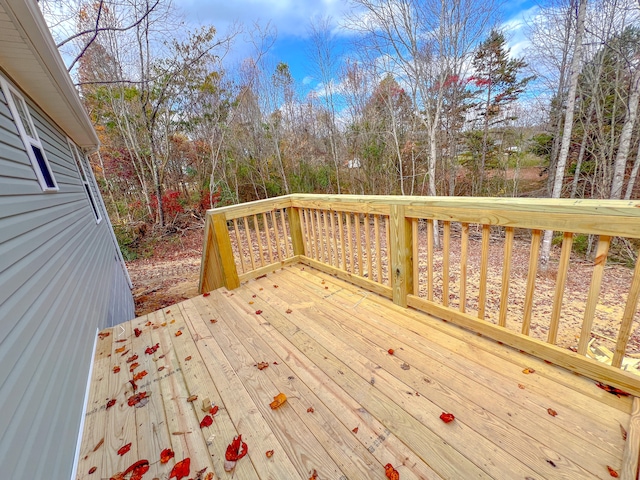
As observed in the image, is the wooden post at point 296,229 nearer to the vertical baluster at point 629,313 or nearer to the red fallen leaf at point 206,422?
the red fallen leaf at point 206,422

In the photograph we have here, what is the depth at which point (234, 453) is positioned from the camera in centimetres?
121

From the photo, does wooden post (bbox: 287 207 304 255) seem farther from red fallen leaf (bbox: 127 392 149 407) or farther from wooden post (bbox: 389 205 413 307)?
red fallen leaf (bbox: 127 392 149 407)

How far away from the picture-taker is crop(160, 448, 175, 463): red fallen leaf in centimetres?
122

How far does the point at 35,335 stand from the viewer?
4.18ft

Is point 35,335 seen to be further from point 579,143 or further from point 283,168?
point 579,143

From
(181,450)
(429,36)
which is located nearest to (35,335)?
(181,450)

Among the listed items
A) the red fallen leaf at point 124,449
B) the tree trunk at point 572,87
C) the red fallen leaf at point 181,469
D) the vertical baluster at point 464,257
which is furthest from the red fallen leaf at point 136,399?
the tree trunk at point 572,87

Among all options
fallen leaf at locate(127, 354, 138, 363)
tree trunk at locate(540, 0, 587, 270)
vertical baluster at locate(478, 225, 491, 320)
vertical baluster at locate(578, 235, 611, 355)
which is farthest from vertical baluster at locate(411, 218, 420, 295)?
tree trunk at locate(540, 0, 587, 270)

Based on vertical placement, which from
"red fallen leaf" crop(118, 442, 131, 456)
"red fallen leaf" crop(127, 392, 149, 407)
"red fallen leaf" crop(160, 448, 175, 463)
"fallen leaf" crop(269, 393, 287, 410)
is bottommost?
"red fallen leaf" crop(127, 392, 149, 407)

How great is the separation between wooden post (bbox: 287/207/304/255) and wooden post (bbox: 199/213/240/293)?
806mm

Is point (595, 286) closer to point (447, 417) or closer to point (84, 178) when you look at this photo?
point (447, 417)

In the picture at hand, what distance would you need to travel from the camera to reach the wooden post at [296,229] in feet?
10.8

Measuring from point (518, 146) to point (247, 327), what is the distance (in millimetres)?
11356

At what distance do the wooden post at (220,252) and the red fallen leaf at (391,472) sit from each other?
7.39 feet
